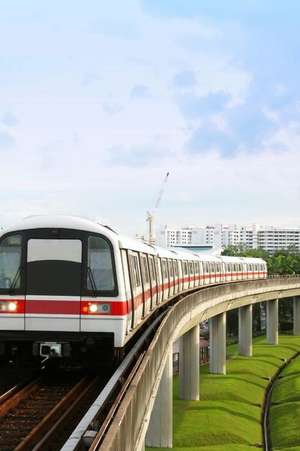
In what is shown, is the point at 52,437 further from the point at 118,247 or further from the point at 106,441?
the point at 118,247

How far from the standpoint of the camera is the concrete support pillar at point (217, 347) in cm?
5334

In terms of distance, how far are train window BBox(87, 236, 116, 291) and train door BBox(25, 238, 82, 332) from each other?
21 centimetres

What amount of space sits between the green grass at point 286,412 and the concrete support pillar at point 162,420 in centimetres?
479

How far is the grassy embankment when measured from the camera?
1216 inches

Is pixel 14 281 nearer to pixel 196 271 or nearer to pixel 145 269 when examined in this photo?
pixel 145 269

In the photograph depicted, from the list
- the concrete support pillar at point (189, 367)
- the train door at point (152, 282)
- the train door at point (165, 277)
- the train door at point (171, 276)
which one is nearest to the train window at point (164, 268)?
the train door at point (165, 277)

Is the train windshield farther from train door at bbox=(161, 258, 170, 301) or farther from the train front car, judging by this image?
train door at bbox=(161, 258, 170, 301)

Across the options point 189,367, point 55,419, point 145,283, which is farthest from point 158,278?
point 189,367

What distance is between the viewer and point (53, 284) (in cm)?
1366

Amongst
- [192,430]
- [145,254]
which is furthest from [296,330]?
[145,254]

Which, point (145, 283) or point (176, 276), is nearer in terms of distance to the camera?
point (145, 283)

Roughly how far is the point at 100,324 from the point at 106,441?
6594 millimetres

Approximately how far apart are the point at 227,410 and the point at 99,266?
2552 cm

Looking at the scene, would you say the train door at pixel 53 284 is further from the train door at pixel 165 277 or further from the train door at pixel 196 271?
the train door at pixel 196 271
